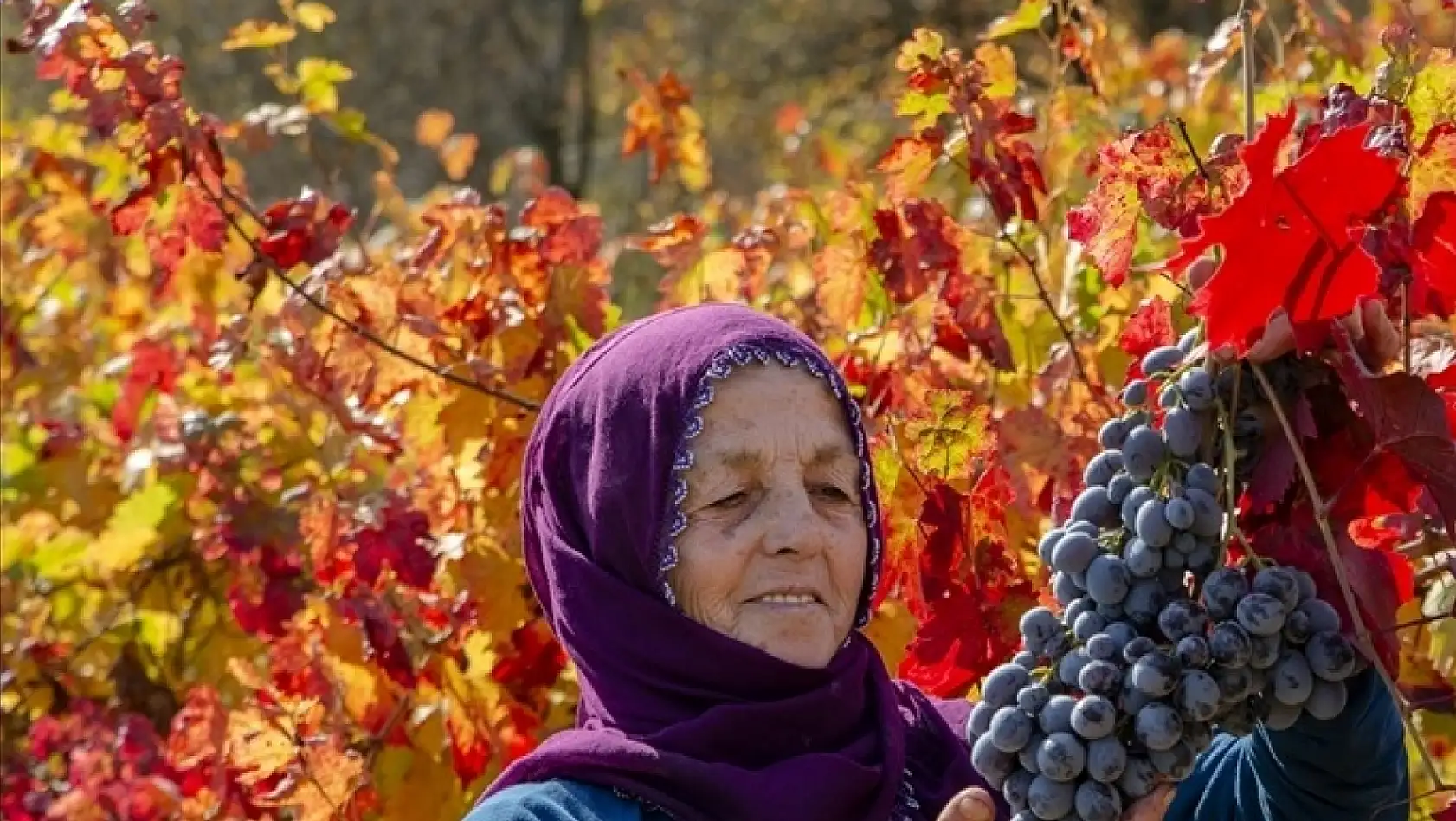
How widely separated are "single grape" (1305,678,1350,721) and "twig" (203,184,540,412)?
4.61 feet

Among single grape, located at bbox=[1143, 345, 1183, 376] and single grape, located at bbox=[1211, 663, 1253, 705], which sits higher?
single grape, located at bbox=[1143, 345, 1183, 376]

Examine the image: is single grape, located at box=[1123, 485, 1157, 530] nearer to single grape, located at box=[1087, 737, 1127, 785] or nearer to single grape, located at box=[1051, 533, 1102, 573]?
single grape, located at box=[1051, 533, 1102, 573]

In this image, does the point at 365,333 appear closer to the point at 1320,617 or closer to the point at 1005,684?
the point at 1005,684

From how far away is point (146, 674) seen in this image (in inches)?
161

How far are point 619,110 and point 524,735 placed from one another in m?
11.9

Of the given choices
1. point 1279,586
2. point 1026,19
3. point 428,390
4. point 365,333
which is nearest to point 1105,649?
point 1279,586

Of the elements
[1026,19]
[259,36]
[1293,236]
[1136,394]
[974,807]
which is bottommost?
[974,807]

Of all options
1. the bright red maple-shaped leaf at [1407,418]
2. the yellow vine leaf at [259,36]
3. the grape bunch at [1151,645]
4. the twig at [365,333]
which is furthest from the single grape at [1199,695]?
the yellow vine leaf at [259,36]

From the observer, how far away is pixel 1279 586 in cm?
179

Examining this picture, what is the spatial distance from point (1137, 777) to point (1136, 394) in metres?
0.29

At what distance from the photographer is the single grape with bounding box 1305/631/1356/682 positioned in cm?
181

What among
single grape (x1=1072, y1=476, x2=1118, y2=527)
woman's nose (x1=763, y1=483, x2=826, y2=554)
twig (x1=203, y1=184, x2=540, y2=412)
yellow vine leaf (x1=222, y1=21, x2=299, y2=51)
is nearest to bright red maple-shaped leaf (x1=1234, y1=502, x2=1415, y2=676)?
single grape (x1=1072, y1=476, x2=1118, y2=527)

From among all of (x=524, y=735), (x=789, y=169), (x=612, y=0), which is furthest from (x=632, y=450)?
(x=612, y=0)

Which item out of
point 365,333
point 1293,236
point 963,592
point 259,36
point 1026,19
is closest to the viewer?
point 1293,236
